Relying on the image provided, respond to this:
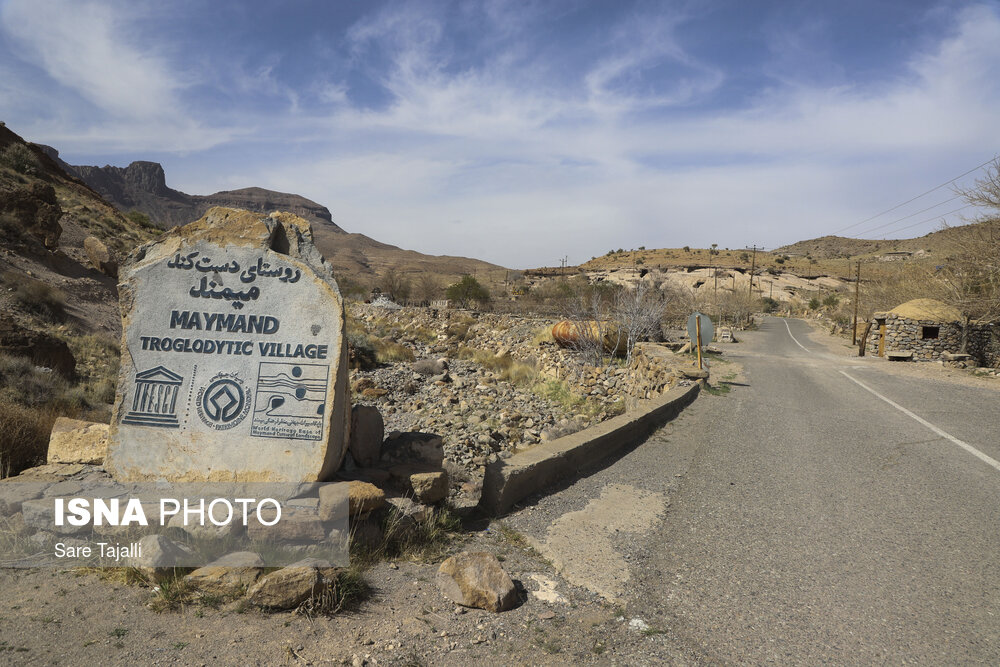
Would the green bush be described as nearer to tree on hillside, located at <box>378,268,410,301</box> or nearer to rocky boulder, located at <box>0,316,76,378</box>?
tree on hillside, located at <box>378,268,410,301</box>

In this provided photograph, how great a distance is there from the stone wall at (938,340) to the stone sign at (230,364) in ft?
75.5

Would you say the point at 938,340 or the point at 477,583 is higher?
the point at 938,340

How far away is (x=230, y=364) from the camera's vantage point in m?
4.17

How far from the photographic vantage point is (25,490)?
3.93 metres

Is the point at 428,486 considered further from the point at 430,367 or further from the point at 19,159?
the point at 19,159

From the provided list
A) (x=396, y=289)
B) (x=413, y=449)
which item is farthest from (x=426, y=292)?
(x=413, y=449)

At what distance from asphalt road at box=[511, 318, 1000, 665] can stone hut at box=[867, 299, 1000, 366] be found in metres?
15.6

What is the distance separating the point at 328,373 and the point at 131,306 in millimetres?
1707

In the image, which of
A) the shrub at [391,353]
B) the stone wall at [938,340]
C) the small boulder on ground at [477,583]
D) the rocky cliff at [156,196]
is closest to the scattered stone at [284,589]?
the small boulder on ground at [477,583]

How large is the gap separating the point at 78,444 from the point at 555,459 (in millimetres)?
4216

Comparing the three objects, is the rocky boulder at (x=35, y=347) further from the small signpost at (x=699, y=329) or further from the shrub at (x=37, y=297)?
the small signpost at (x=699, y=329)

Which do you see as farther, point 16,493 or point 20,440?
point 20,440

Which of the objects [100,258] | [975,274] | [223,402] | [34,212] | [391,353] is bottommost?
[391,353]

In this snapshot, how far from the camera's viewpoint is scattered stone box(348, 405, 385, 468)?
15.2 ft
